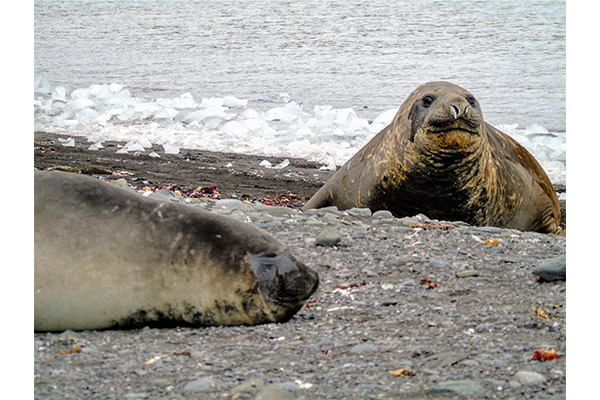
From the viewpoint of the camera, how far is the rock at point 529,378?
193cm

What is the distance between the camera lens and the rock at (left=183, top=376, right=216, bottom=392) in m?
1.97

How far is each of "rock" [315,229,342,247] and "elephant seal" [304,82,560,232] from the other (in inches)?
47.9

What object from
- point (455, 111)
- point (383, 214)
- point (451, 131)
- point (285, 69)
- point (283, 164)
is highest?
Answer: point (455, 111)

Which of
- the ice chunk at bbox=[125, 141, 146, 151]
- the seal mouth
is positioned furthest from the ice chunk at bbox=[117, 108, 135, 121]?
the seal mouth

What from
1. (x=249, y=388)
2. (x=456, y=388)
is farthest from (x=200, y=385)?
(x=456, y=388)

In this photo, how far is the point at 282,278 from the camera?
2.51m

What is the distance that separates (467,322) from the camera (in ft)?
8.21

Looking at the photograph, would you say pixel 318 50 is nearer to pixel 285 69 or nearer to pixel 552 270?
pixel 285 69

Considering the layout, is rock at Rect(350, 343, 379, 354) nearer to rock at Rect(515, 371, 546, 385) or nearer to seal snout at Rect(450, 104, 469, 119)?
rock at Rect(515, 371, 546, 385)

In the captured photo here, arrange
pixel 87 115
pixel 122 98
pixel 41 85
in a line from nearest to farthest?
pixel 87 115, pixel 122 98, pixel 41 85

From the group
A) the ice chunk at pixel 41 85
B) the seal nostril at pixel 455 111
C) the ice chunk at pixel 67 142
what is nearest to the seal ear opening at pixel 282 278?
the seal nostril at pixel 455 111

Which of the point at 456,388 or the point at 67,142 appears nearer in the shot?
the point at 456,388

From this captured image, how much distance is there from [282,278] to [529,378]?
922 mm

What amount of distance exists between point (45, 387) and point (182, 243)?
2.35 feet
